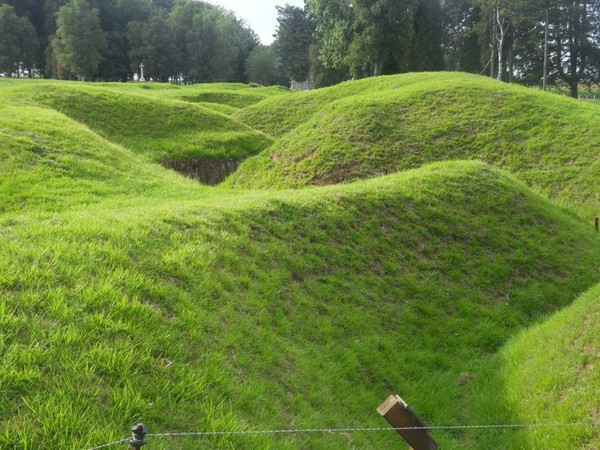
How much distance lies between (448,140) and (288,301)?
1410cm

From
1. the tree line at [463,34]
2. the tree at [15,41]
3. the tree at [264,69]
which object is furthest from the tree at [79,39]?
the tree line at [463,34]

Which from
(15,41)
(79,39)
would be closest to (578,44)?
(79,39)

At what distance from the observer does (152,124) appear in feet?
68.7

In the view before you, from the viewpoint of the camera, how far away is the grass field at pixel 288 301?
3768 millimetres

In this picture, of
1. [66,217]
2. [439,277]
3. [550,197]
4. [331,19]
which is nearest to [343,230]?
[439,277]

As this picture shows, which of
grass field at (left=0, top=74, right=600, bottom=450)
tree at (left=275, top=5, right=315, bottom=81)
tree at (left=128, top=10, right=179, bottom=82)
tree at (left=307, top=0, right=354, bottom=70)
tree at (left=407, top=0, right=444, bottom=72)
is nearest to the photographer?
grass field at (left=0, top=74, right=600, bottom=450)

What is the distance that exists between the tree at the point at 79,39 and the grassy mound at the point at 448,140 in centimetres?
4242

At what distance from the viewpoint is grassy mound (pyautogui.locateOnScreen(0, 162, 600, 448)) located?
365 cm

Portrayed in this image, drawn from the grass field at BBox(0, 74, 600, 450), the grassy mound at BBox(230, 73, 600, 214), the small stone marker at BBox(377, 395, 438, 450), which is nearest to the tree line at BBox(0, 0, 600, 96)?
the grassy mound at BBox(230, 73, 600, 214)

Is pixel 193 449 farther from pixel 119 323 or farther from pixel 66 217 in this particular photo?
pixel 66 217

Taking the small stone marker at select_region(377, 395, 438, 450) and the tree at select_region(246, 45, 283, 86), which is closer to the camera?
the small stone marker at select_region(377, 395, 438, 450)

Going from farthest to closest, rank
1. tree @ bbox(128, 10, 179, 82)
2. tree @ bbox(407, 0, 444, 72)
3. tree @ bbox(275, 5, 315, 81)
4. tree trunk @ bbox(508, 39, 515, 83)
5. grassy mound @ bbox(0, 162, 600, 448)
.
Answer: tree @ bbox(275, 5, 315, 81) → tree @ bbox(128, 10, 179, 82) → tree trunk @ bbox(508, 39, 515, 83) → tree @ bbox(407, 0, 444, 72) → grassy mound @ bbox(0, 162, 600, 448)

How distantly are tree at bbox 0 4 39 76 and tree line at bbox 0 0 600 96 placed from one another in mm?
113

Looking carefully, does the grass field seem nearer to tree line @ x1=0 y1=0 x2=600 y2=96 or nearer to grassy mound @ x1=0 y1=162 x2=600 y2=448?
grassy mound @ x1=0 y1=162 x2=600 y2=448
